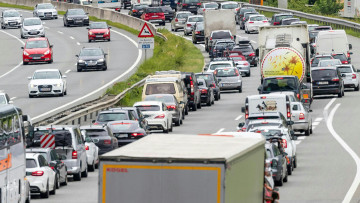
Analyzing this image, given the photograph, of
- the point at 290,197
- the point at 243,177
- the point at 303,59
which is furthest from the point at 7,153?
the point at 303,59

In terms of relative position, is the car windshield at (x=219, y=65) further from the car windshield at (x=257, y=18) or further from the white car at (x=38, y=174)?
the white car at (x=38, y=174)

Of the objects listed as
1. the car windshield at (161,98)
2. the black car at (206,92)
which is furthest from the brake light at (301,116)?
the black car at (206,92)

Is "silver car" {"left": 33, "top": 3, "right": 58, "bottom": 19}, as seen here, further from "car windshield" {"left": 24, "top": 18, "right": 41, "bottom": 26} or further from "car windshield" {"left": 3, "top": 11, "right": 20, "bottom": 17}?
"car windshield" {"left": 24, "top": 18, "right": 41, "bottom": 26}

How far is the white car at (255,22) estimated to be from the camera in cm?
9306

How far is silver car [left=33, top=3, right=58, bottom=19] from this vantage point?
10200 centimetres

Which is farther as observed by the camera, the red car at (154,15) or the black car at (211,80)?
the red car at (154,15)

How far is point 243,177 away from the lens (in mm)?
16859

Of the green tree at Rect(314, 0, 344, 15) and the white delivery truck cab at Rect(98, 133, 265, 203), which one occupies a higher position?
the white delivery truck cab at Rect(98, 133, 265, 203)

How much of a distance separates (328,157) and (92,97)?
67.9 ft

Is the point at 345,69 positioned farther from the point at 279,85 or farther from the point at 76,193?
the point at 76,193

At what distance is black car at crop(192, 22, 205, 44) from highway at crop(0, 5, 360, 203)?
483mm

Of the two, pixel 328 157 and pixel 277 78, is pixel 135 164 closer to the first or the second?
pixel 328 157

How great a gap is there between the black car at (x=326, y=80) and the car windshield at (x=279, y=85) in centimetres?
713

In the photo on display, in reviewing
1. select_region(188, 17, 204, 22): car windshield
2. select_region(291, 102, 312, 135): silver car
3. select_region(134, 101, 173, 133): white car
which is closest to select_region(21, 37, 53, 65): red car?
select_region(188, 17, 204, 22): car windshield
